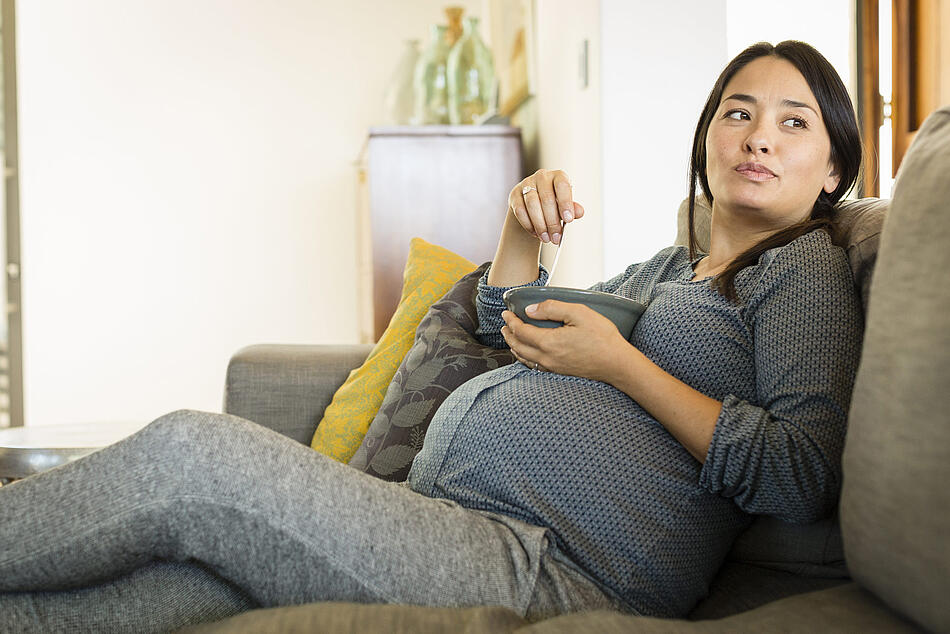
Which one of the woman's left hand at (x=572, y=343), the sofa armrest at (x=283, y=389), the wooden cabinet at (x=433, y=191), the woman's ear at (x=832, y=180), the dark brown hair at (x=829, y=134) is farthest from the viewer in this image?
the wooden cabinet at (x=433, y=191)

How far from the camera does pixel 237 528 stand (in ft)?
2.89

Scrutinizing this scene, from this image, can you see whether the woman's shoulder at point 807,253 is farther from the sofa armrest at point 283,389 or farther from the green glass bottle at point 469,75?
the green glass bottle at point 469,75

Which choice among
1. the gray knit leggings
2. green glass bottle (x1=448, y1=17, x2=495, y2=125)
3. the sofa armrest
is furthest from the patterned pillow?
green glass bottle (x1=448, y1=17, x2=495, y2=125)

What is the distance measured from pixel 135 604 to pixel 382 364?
32.6 inches

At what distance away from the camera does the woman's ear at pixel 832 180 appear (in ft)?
4.27

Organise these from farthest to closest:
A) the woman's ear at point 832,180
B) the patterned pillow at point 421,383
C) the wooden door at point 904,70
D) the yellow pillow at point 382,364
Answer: the wooden door at point 904,70 < the yellow pillow at point 382,364 < the patterned pillow at point 421,383 < the woman's ear at point 832,180

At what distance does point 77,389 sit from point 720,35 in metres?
3.39

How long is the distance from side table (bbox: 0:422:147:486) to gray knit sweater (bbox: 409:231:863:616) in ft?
3.01

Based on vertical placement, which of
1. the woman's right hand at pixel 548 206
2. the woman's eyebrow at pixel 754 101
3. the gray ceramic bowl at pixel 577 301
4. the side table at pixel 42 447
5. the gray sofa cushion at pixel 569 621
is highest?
the woman's eyebrow at pixel 754 101

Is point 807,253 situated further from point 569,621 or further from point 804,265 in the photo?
point 569,621

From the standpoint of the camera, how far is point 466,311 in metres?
1.62

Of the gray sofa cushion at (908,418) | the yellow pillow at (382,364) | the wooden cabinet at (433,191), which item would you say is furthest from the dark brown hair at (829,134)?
the wooden cabinet at (433,191)

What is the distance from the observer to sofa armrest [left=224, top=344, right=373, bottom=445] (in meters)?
1.80

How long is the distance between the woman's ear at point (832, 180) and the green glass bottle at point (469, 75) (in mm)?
2175
